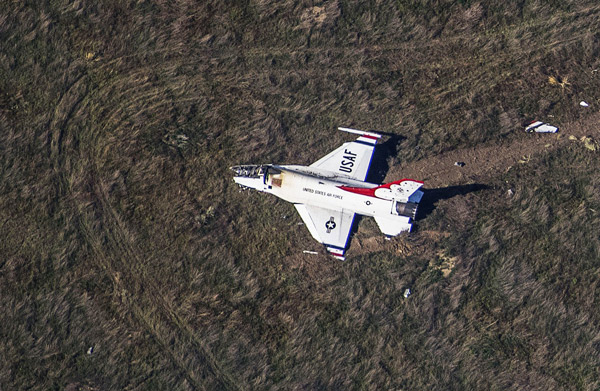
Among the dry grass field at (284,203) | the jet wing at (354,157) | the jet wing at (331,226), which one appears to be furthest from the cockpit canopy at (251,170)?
the jet wing at (354,157)

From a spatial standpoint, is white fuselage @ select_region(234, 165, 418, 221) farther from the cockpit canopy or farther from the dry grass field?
the dry grass field

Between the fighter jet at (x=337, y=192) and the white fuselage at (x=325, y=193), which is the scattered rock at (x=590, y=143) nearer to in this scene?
the fighter jet at (x=337, y=192)

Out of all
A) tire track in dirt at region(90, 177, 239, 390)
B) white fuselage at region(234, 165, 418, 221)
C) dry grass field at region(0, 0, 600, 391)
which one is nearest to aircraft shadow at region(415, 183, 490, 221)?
dry grass field at region(0, 0, 600, 391)

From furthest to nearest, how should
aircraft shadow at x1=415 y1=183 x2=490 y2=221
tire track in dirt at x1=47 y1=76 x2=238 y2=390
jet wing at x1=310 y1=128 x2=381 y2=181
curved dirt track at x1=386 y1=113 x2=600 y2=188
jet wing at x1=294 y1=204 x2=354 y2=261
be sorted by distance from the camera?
curved dirt track at x1=386 y1=113 x2=600 y2=188 < aircraft shadow at x1=415 y1=183 x2=490 y2=221 < tire track in dirt at x1=47 y1=76 x2=238 y2=390 < jet wing at x1=310 y1=128 x2=381 y2=181 < jet wing at x1=294 y1=204 x2=354 y2=261

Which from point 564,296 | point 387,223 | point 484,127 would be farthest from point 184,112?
point 564,296

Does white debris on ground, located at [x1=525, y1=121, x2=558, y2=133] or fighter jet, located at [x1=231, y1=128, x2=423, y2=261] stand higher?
white debris on ground, located at [x1=525, y1=121, x2=558, y2=133]

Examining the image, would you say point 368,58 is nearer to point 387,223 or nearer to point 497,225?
point 387,223

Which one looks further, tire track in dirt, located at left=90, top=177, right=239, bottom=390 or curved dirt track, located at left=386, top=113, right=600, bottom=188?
curved dirt track, located at left=386, top=113, right=600, bottom=188

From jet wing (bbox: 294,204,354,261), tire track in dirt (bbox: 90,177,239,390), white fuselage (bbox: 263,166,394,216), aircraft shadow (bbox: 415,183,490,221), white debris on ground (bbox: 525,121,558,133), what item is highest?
white debris on ground (bbox: 525,121,558,133)

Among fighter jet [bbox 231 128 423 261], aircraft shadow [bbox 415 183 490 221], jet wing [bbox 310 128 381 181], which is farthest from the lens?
aircraft shadow [bbox 415 183 490 221]
